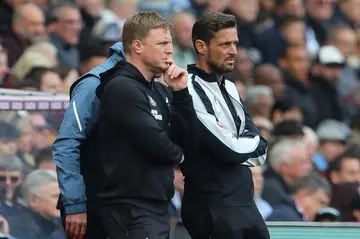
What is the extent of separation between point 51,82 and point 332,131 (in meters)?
3.61

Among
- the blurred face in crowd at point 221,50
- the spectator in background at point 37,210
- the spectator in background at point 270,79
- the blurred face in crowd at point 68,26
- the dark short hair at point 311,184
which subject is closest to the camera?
the blurred face in crowd at point 221,50

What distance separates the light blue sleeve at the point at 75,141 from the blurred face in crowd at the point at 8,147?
1387 millimetres

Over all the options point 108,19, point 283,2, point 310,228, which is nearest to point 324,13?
point 283,2

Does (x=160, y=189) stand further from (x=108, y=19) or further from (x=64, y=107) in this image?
(x=108, y=19)

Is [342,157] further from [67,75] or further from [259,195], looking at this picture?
[67,75]

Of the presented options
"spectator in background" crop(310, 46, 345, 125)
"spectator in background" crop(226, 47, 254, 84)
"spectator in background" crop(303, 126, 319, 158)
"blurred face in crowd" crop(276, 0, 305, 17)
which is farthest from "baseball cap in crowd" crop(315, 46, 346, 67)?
"spectator in background" crop(303, 126, 319, 158)

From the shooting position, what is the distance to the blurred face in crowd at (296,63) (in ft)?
43.5

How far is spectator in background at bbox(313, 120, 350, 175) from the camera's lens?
1159 cm

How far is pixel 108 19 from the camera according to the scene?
38.1 ft

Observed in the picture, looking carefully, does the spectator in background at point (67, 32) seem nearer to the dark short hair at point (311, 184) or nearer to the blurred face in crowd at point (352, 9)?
the dark short hair at point (311, 184)

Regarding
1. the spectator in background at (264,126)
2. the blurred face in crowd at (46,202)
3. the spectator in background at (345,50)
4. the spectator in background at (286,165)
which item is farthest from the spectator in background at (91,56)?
the spectator in background at (345,50)

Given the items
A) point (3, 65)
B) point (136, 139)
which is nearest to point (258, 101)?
point (3, 65)

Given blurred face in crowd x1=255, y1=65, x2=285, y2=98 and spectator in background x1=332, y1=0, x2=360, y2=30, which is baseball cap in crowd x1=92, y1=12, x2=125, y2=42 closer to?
blurred face in crowd x1=255, y1=65, x2=285, y2=98

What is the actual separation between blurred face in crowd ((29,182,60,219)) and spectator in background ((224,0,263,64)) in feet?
19.2
